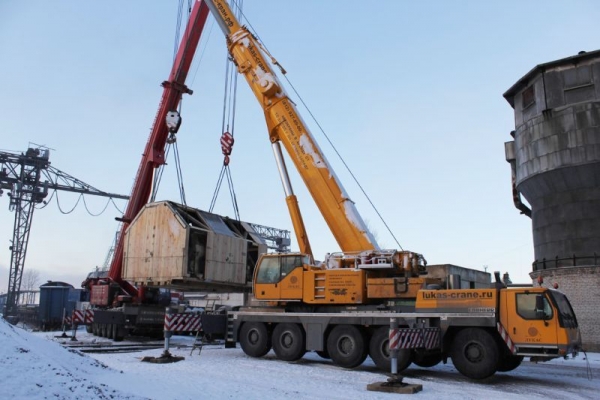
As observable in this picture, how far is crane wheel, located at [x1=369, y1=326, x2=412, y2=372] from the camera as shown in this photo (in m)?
12.8

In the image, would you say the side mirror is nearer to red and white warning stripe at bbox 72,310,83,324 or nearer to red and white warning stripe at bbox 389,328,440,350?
red and white warning stripe at bbox 389,328,440,350

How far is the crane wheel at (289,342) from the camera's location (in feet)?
48.3

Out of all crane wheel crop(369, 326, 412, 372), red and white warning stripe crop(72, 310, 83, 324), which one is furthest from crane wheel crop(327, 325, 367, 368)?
red and white warning stripe crop(72, 310, 83, 324)

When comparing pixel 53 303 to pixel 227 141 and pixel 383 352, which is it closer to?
pixel 227 141

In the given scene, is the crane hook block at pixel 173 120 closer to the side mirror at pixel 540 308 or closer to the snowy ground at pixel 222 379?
the snowy ground at pixel 222 379

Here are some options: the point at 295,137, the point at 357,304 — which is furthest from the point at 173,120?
the point at 357,304

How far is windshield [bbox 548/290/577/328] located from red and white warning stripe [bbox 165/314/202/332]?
32.6 ft

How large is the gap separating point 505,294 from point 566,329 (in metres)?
1.42

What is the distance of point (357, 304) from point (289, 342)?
2385 mm

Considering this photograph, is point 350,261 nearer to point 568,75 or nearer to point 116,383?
point 116,383

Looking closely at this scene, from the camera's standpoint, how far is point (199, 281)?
17.5m

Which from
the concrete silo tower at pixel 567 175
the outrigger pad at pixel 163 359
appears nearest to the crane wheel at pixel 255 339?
the outrigger pad at pixel 163 359

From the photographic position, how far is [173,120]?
2316 centimetres

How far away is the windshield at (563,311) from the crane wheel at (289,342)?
657 cm
